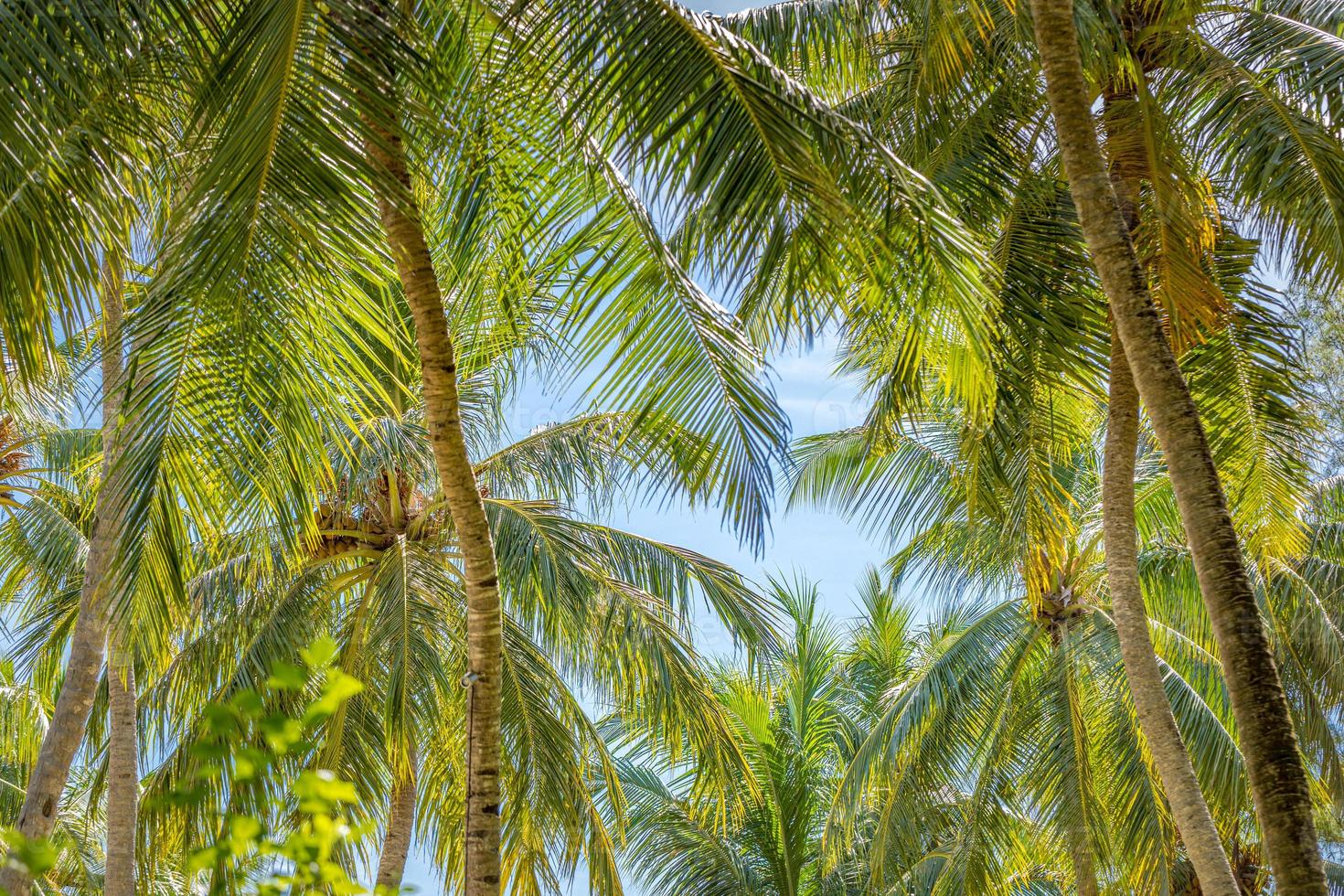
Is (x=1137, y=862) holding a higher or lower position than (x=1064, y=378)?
lower

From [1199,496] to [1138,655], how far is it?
199cm

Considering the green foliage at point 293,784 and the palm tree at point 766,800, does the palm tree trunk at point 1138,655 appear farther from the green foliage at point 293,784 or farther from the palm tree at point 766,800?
the palm tree at point 766,800

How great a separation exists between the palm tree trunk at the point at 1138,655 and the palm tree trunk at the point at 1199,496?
4.46ft

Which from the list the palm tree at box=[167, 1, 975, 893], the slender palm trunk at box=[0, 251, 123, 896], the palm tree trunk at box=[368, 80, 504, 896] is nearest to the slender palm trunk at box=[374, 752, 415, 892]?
the slender palm trunk at box=[0, 251, 123, 896]

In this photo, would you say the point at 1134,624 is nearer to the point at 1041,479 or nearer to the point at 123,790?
the point at 1041,479

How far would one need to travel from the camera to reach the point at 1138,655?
5.70 metres

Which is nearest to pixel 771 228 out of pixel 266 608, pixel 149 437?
pixel 149 437

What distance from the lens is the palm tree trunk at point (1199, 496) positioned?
3.48 metres

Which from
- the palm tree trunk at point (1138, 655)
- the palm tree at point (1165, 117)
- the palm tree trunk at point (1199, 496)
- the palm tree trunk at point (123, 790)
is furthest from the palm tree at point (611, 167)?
the palm tree trunk at point (123, 790)

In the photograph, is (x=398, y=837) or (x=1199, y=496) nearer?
(x=1199, y=496)

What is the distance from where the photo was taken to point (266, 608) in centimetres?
825

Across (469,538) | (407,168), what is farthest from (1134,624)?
(407,168)

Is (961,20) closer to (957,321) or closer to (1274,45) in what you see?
(1274,45)

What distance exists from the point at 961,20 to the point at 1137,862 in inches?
247
